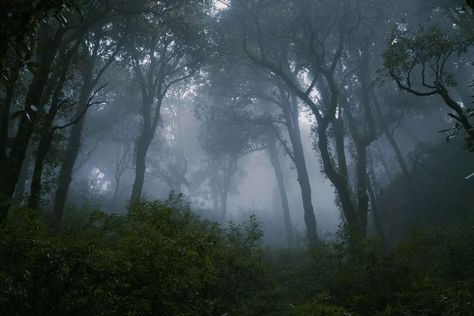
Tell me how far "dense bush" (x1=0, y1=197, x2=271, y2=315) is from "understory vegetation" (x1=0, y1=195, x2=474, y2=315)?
13 mm

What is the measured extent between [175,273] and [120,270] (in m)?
0.77

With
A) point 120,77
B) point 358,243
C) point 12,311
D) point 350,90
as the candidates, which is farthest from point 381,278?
point 120,77

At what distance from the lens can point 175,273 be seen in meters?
5.70

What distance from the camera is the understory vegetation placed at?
495 cm

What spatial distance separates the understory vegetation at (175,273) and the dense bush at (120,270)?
1cm

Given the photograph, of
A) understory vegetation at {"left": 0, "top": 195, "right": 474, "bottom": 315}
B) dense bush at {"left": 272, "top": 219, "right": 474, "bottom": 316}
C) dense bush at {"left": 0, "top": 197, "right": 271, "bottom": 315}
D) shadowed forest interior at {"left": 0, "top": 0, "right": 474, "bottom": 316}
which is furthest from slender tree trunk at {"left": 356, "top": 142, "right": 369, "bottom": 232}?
dense bush at {"left": 0, "top": 197, "right": 271, "bottom": 315}

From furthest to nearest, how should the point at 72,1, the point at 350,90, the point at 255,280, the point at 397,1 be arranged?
the point at 350,90, the point at 397,1, the point at 255,280, the point at 72,1

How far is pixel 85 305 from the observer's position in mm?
5066

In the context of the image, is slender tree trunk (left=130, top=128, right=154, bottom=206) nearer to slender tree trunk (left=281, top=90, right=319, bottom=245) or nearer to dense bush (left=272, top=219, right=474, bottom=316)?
slender tree trunk (left=281, top=90, right=319, bottom=245)

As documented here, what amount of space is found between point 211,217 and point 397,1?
24.1 meters

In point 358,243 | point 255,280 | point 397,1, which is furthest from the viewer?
point 397,1

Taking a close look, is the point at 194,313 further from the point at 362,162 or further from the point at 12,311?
the point at 362,162

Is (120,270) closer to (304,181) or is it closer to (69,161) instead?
(69,161)

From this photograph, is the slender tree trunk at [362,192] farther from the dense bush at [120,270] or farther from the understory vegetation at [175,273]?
the dense bush at [120,270]
